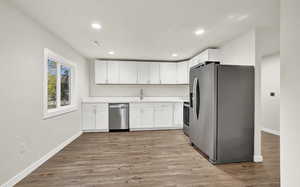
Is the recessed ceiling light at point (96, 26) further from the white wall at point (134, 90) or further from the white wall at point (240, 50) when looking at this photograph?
the white wall at point (134, 90)

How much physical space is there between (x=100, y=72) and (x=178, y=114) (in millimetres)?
2943

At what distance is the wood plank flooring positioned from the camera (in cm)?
204

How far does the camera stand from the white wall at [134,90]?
533 centimetres

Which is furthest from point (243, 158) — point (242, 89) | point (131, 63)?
point (131, 63)

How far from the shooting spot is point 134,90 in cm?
555

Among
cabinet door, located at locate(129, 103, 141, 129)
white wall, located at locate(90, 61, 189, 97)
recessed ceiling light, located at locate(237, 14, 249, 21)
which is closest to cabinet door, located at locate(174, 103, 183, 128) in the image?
white wall, located at locate(90, 61, 189, 97)

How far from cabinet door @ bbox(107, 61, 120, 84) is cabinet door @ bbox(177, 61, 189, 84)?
2.14 m

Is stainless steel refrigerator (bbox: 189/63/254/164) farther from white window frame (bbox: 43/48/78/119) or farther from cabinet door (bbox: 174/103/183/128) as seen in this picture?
white window frame (bbox: 43/48/78/119)

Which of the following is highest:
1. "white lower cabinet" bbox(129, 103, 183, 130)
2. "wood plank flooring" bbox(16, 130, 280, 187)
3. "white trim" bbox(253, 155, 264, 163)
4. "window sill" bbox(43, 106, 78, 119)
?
"window sill" bbox(43, 106, 78, 119)

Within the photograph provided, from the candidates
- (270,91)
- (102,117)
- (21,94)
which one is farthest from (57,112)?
(270,91)

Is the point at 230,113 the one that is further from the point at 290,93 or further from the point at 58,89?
the point at 58,89

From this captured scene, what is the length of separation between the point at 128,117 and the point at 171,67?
229 centimetres

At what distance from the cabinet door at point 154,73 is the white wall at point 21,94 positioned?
3054 millimetres

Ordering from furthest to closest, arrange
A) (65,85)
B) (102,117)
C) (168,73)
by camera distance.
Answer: (168,73)
(102,117)
(65,85)
